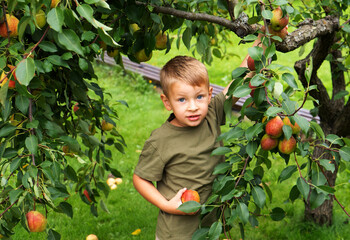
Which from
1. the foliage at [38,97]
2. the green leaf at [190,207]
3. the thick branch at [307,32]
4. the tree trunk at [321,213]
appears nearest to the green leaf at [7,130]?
the foliage at [38,97]

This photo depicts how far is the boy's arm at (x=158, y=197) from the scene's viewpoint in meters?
1.83

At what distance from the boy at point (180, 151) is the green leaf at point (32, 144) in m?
0.55

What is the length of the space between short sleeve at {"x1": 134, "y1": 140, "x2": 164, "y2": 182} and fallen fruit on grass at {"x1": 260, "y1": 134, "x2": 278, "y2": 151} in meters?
0.53

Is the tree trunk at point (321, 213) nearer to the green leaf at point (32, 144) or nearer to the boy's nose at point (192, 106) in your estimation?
the boy's nose at point (192, 106)

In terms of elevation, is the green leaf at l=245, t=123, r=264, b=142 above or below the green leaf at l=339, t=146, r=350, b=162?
above

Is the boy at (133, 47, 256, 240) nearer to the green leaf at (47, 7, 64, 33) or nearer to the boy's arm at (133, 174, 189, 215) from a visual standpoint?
the boy's arm at (133, 174, 189, 215)

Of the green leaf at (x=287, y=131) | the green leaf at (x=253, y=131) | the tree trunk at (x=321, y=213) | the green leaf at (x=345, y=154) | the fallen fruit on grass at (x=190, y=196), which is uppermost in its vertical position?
the green leaf at (x=287, y=131)

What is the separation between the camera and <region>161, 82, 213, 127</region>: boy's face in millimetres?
1802

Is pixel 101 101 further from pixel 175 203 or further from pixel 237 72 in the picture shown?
pixel 237 72

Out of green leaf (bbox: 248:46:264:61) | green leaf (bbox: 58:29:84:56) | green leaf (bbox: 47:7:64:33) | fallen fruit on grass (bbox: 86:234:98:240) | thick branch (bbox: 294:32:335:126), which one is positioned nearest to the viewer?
green leaf (bbox: 47:7:64:33)

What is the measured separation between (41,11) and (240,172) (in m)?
0.85

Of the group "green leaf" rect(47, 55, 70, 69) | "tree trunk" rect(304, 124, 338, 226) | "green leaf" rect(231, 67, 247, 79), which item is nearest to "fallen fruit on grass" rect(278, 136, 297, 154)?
"green leaf" rect(231, 67, 247, 79)

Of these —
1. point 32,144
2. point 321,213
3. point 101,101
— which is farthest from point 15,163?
point 321,213

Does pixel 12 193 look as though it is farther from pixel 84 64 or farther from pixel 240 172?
pixel 240 172
